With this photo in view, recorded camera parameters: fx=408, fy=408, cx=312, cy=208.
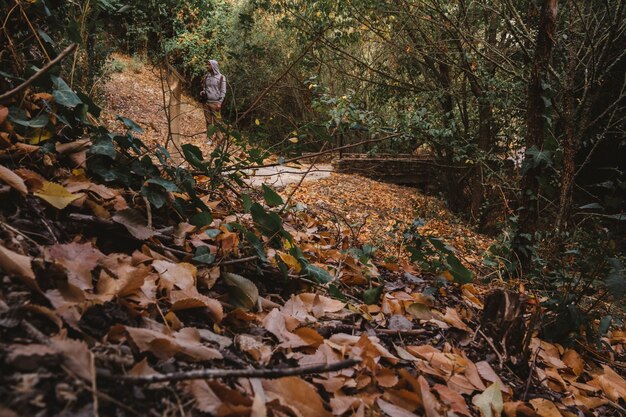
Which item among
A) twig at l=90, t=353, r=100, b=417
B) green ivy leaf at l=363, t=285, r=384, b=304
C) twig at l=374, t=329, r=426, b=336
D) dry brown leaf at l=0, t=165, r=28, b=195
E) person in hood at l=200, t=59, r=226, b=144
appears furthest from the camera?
person in hood at l=200, t=59, r=226, b=144

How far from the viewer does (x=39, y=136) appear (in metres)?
1.40

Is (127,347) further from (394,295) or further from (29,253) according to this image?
(394,295)

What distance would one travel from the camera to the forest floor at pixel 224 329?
26.0 inches

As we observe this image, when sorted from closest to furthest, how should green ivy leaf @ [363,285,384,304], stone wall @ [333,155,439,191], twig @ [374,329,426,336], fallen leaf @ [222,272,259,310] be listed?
fallen leaf @ [222,272,259,310] → twig @ [374,329,426,336] → green ivy leaf @ [363,285,384,304] → stone wall @ [333,155,439,191]

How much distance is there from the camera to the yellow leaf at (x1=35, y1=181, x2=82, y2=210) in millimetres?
1123

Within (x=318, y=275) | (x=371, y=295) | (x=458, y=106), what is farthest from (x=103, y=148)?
(x=458, y=106)

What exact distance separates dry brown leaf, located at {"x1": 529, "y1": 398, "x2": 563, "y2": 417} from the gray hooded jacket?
21.7 feet

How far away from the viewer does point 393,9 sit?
6.00 m

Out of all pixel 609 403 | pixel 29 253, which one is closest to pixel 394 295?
pixel 609 403

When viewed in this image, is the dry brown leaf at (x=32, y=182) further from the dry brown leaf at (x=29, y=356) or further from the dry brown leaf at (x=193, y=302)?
the dry brown leaf at (x=29, y=356)

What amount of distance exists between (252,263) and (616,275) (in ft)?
4.92

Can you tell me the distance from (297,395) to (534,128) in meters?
2.56

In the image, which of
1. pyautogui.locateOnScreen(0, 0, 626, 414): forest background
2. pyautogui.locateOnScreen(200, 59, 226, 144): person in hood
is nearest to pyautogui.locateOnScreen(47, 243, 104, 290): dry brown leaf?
pyautogui.locateOnScreen(0, 0, 626, 414): forest background

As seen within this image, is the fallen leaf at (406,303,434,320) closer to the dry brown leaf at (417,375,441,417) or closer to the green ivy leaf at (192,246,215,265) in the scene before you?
the dry brown leaf at (417,375,441,417)
